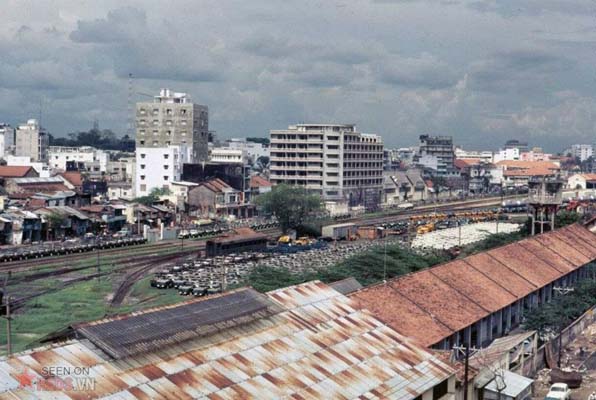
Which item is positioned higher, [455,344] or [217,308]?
[217,308]

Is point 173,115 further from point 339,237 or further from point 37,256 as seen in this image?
point 37,256

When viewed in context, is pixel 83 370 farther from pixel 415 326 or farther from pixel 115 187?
pixel 115 187

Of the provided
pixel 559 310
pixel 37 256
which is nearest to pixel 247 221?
pixel 37 256

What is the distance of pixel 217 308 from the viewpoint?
2342 centimetres

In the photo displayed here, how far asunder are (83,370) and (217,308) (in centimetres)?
580

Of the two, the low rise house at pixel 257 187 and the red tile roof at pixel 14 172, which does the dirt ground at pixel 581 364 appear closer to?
the low rise house at pixel 257 187

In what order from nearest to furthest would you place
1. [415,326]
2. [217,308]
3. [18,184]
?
1. [217,308]
2. [415,326]
3. [18,184]

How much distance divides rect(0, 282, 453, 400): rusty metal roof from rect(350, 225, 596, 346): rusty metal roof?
295cm

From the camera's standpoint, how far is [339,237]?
87125 mm

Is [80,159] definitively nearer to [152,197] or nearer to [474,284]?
[152,197]

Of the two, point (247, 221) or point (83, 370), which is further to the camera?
point (247, 221)

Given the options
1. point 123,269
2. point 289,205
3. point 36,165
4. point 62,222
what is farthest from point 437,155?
point 123,269

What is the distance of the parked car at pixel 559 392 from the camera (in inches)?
1112

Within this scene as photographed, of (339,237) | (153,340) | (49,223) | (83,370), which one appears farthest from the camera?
(339,237)
